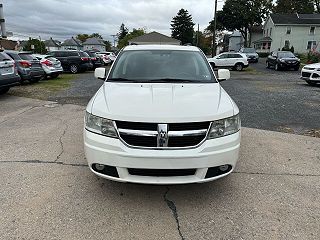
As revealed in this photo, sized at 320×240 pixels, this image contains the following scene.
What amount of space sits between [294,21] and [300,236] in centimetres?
5705

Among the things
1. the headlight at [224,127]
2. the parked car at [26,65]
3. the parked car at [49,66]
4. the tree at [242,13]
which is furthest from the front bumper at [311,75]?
the tree at [242,13]

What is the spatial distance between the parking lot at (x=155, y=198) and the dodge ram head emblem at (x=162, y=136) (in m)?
0.77

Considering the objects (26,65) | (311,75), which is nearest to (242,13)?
(311,75)

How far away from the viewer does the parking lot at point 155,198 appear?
2.76 m

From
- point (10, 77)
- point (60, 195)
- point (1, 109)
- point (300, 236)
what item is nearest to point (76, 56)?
point (10, 77)

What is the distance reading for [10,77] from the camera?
903cm

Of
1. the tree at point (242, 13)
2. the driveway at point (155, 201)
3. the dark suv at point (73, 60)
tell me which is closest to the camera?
the driveway at point (155, 201)

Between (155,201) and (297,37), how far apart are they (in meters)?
56.5

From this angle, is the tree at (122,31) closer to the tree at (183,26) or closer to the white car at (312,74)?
the tree at (183,26)

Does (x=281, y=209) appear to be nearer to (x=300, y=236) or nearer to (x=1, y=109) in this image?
(x=300, y=236)

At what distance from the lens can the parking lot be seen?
2.76 metres

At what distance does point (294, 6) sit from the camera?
66.6m

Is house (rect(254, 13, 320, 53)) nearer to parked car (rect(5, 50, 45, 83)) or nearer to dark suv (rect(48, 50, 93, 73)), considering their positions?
dark suv (rect(48, 50, 93, 73))

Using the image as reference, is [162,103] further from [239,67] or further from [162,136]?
[239,67]
